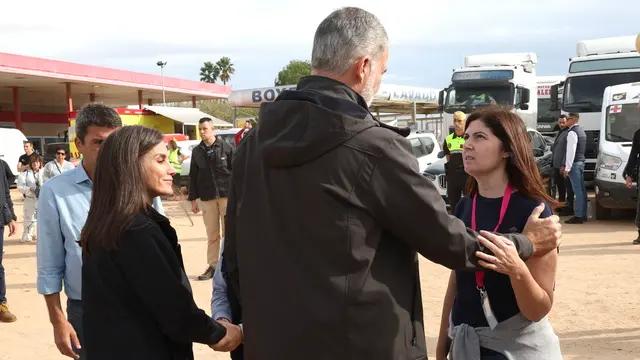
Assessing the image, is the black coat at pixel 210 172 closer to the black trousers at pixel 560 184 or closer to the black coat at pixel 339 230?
the black coat at pixel 339 230

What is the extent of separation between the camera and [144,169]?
2.67 meters

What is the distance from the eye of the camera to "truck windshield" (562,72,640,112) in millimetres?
15685

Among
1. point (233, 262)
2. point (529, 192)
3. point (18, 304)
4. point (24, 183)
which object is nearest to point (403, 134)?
point (233, 262)

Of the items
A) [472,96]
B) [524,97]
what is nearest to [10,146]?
[472,96]

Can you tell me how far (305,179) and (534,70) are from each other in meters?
20.4

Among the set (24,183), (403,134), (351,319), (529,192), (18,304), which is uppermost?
(403,134)

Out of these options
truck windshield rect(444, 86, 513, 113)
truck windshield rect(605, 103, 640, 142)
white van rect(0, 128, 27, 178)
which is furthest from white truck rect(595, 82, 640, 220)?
white van rect(0, 128, 27, 178)

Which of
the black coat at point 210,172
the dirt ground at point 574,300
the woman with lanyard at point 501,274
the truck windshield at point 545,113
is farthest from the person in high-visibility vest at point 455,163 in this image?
the truck windshield at point 545,113

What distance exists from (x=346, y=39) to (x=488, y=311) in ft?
3.93

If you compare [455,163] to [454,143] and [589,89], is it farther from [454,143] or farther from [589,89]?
[589,89]

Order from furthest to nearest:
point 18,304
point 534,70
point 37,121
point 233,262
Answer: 1. point 37,121
2. point 534,70
3. point 18,304
4. point 233,262

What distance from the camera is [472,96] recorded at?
18406 mm

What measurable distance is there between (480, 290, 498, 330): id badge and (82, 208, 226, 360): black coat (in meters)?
0.98

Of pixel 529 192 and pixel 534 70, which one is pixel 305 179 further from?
→ pixel 534 70
